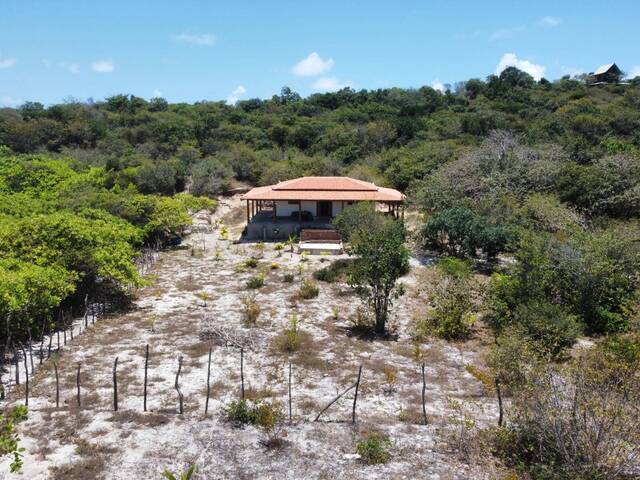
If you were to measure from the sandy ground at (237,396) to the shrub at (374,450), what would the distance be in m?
0.15

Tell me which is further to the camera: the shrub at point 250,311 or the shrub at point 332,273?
the shrub at point 332,273

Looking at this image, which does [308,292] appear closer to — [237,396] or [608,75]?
[237,396]

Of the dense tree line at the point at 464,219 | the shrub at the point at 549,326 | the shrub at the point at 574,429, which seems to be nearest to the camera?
the shrub at the point at 574,429

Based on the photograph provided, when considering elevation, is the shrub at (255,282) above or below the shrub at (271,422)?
above

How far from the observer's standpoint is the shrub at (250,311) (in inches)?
637

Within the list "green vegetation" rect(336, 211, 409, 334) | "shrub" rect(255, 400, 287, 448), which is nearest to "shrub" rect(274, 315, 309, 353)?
"green vegetation" rect(336, 211, 409, 334)

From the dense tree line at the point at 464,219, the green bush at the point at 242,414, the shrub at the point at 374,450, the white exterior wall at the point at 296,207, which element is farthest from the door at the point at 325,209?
the shrub at the point at 374,450

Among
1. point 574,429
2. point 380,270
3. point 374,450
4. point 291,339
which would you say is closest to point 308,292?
point 380,270

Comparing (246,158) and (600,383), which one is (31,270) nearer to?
(600,383)

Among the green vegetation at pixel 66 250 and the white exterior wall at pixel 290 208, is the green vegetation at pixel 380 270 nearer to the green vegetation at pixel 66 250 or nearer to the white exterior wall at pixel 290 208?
the green vegetation at pixel 66 250

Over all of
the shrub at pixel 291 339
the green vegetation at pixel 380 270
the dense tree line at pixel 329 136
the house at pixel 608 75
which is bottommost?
the shrub at pixel 291 339

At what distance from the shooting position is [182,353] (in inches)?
547

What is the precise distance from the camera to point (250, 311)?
16391 millimetres

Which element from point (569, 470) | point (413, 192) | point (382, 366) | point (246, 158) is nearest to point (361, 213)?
point (413, 192)
